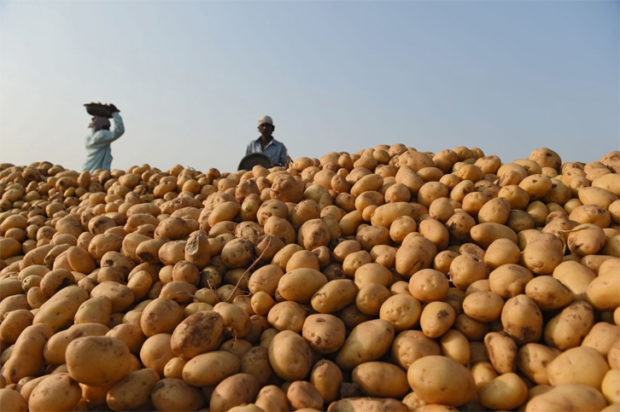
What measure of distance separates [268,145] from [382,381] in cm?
686

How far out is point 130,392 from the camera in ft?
6.38

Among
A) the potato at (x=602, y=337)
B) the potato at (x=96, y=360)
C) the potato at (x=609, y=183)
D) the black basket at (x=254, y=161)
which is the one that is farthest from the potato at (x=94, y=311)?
the black basket at (x=254, y=161)

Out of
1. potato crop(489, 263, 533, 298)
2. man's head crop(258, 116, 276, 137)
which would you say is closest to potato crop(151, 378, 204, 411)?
potato crop(489, 263, 533, 298)

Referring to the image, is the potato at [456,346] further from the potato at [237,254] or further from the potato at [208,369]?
the potato at [237,254]

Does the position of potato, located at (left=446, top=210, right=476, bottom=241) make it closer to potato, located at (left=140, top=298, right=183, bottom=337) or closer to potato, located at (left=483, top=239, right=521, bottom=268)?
potato, located at (left=483, top=239, right=521, bottom=268)

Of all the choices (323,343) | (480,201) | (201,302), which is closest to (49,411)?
(201,302)

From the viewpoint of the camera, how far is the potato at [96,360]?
6.00 ft

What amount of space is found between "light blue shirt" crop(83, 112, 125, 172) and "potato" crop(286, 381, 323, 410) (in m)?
8.35

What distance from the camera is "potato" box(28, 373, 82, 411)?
185 cm

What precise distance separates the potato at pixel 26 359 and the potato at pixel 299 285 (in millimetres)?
1389

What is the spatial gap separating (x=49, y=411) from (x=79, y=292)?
3.27 ft

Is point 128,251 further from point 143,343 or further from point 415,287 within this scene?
point 415,287

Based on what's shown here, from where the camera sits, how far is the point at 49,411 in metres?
1.85

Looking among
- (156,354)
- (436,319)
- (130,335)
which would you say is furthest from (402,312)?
(130,335)
